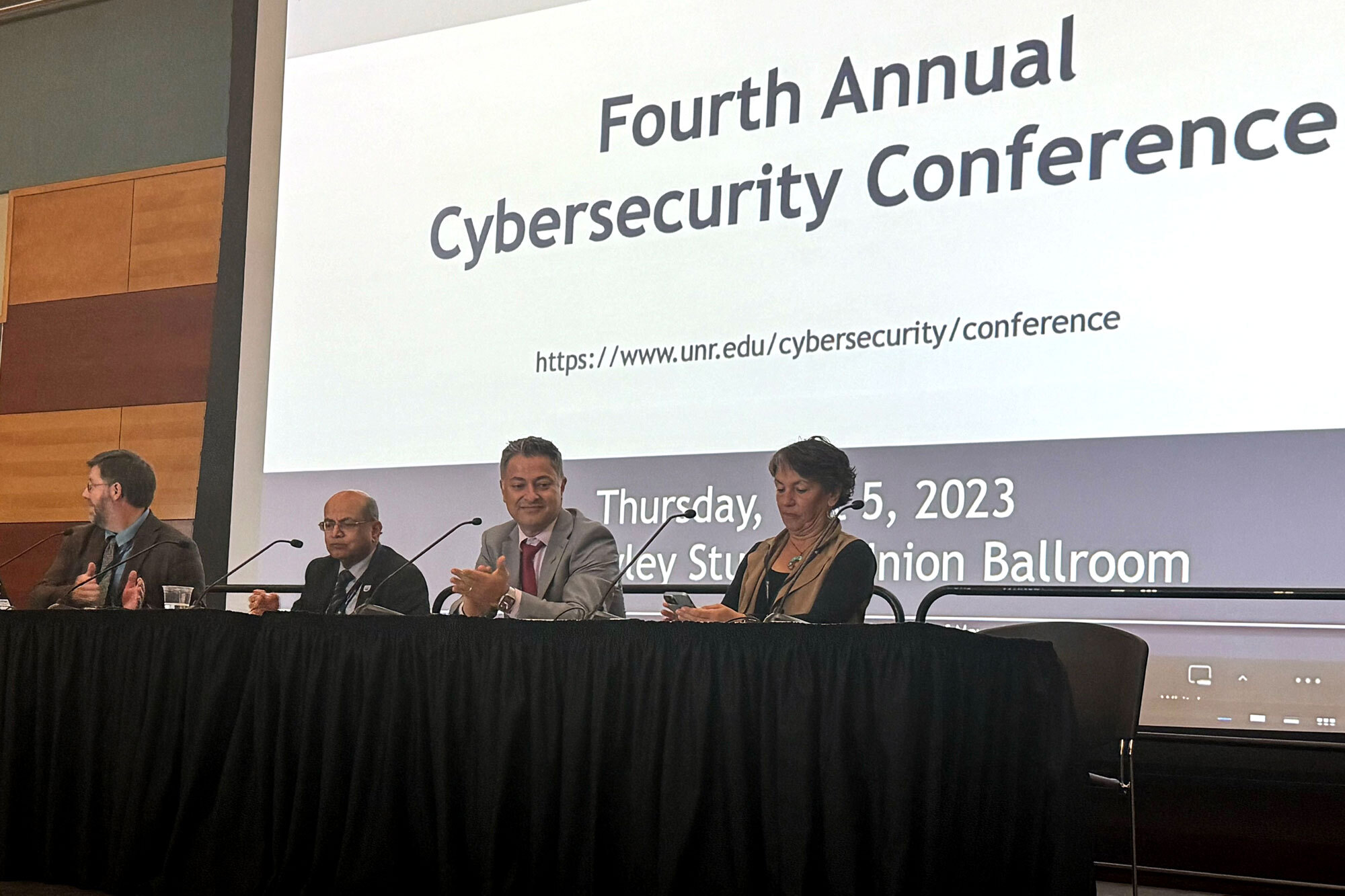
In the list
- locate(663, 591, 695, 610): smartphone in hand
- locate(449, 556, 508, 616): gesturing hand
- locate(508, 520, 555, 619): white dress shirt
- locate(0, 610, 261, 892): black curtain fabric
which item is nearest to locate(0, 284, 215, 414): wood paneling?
locate(508, 520, 555, 619): white dress shirt

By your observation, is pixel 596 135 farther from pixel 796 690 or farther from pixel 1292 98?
pixel 796 690

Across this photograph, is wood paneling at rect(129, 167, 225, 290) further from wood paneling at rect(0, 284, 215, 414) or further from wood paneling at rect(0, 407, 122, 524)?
wood paneling at rect(0, 407, 122, 524)

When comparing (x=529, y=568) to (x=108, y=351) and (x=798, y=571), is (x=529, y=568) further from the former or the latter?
(x=108, y=351)

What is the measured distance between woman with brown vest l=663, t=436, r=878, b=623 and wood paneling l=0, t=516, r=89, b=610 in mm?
3086

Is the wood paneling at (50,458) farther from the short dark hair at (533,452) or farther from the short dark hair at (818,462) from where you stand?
the short dark hair at (818,462)

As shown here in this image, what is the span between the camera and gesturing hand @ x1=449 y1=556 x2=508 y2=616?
8.06ft

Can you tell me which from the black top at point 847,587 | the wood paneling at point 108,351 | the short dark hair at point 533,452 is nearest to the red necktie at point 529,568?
the short dark hair at point 533,452

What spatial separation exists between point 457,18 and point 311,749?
2.63m

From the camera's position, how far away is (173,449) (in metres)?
4.64

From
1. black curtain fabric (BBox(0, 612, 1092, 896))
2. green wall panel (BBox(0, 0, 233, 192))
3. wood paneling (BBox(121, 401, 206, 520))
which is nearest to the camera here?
black curtain fabric (BBox(0, 612, 1092, 896))

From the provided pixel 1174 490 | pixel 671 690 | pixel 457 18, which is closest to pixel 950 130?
pixel 1174 490

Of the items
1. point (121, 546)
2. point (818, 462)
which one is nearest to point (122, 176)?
point (121, 546)

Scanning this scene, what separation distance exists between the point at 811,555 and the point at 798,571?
0.05 metres

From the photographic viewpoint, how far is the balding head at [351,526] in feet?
9.98
